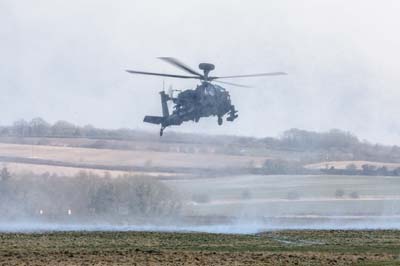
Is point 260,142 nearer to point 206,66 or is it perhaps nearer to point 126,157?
point 126,157

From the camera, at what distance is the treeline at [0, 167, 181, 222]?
87.2 m

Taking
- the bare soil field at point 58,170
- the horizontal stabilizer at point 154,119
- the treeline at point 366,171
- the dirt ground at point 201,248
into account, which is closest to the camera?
the dirt ground at point 201,248

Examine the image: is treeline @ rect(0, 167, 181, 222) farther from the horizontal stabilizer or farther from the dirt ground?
the dirt ground

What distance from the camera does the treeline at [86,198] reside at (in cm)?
8719

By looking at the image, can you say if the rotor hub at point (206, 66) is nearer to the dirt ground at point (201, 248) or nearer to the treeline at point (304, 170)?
the dirt ground at point (201, 248)

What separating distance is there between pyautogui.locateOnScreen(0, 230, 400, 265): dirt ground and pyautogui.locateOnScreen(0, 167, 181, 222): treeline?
73.3ft

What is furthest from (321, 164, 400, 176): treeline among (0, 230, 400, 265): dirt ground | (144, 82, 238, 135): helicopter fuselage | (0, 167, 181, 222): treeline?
(0, 230, 400, 265): dirt ground

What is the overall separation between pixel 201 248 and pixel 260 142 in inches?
2205

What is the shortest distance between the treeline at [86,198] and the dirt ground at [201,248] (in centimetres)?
2234

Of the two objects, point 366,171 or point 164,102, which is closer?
point 164,102

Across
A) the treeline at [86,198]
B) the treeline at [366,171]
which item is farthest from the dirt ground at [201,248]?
the treeline at [366,171]

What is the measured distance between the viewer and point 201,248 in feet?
179

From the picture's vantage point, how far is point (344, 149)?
109625 millimetres

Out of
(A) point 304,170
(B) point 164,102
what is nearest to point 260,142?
(A) point 304,170
